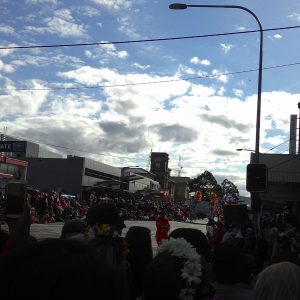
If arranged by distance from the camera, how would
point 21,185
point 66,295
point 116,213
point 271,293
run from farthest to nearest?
point 21,185 → point 116,213 → point 271,293 → point 66,295

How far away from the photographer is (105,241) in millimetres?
4250

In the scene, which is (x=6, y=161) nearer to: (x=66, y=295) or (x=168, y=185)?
(x=66, y=295)

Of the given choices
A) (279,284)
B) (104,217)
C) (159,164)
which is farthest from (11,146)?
(159,164)

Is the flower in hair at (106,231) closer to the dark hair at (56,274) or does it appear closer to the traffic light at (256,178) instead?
the dark hair at (56,274)

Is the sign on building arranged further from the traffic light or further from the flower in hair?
the flower in hair

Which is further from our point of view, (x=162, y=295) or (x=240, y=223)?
(x=240, y=223)

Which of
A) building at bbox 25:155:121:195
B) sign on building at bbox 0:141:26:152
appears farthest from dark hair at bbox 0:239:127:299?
building at bbox 25:155:121:195

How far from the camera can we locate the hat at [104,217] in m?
4.58

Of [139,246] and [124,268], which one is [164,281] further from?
[139,246]

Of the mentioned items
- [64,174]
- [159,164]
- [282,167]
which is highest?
[159,164]

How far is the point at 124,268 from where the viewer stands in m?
4.03

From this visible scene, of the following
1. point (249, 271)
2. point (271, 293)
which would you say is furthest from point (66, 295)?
point (249, 271)

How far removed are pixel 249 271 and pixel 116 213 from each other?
1.36m

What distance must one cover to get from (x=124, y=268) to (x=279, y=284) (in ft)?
6.51
